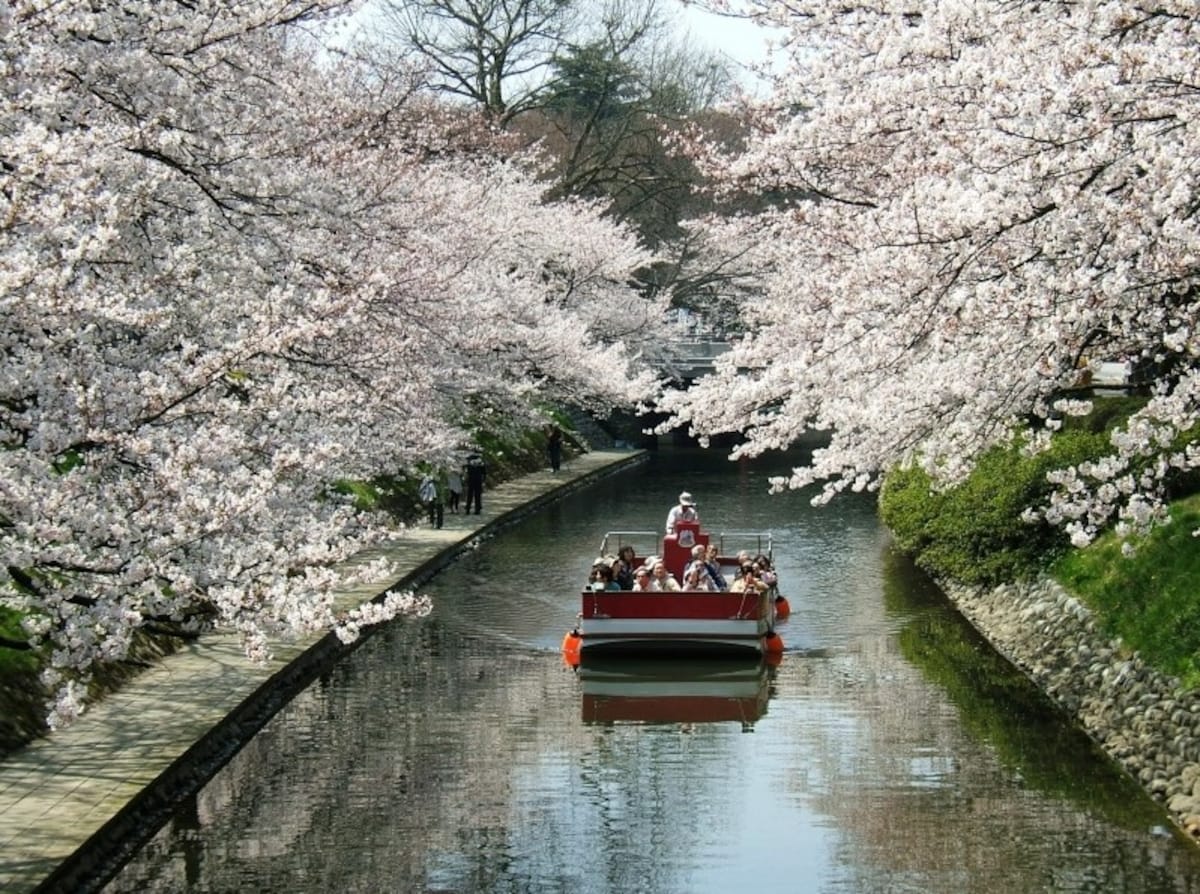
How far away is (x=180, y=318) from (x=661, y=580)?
32.7 feet

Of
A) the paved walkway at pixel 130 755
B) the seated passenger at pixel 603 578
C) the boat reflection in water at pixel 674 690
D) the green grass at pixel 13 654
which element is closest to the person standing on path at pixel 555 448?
the paved walkway at pixel 130 755

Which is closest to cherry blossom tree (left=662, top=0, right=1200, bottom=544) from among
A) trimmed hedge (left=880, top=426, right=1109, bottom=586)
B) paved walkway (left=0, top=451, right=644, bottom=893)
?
paved walkway (left=0, top=451, right=644, bottom=893)

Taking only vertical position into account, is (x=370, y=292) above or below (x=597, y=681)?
above

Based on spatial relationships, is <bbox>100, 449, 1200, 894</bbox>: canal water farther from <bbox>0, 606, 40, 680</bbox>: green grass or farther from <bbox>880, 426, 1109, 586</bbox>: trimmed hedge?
<bbox>0, 606, 40, 680</bbox>: green grass

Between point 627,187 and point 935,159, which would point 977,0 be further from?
point 627,187

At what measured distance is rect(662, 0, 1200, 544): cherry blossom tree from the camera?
405 inches

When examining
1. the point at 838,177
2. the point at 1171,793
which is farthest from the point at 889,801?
the point at 838,177

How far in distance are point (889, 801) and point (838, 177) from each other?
10790 mm

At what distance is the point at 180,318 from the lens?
15391mm

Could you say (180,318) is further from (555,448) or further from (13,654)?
(555,448)

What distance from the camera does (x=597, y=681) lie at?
21594mm

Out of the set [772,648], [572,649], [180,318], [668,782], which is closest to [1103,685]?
[668,782]

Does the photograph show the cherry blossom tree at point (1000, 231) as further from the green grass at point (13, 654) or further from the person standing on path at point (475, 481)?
the person standing on path at point (475, 481)

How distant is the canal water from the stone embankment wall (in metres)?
0.29
